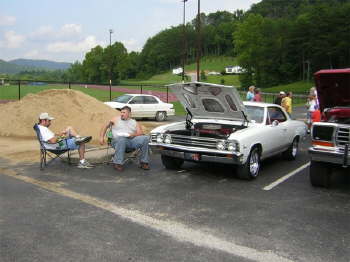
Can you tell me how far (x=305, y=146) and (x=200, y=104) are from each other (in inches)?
193

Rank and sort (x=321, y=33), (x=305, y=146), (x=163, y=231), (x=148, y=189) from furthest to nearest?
(x=321, y=33) → (x=305, y=146) → (x=148, y=189) → (x=163, y=231)

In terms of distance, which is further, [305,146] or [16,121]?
[16,121]

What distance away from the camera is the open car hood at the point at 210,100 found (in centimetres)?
775

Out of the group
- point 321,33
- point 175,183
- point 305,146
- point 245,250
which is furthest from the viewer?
point 321,33

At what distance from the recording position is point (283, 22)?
99.9 meters

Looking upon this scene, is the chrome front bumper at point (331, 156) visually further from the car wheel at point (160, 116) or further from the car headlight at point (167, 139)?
the car wheel at point (160, 116)

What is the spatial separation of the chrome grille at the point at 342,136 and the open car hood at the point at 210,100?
198 centimetres

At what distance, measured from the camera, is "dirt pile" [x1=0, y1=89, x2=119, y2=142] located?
514 inches

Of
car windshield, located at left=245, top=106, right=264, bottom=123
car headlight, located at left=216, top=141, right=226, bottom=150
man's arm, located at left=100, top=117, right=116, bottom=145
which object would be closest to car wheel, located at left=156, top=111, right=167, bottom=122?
car windshield, located at left=245, top=106, right=264, bottom=123

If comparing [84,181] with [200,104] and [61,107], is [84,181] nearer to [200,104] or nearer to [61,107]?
[200,104]

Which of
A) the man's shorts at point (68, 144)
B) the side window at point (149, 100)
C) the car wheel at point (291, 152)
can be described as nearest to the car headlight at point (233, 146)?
the car wheel at point (291, 152)

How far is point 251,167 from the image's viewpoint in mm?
7488

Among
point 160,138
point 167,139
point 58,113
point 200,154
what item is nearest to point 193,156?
point 200,154

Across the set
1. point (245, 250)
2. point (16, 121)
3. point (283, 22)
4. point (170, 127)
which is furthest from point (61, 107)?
point (283, 22)
